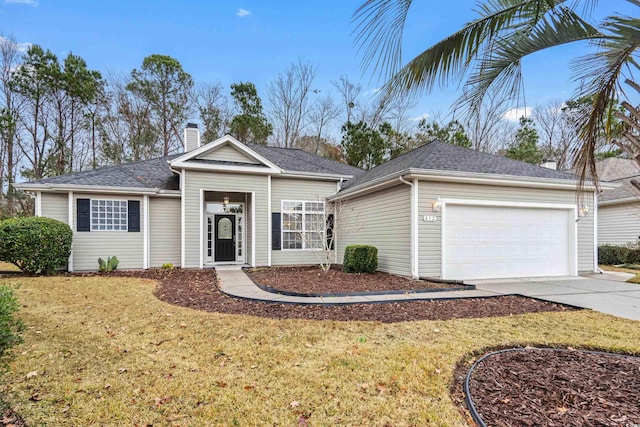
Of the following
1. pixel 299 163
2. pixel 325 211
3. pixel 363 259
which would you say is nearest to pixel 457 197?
pixel 363 259

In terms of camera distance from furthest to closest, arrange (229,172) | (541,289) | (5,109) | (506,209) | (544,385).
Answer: (5,109), (229,172), (506,209), (541,289), (544,385)

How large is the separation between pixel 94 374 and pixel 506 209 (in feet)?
30.7

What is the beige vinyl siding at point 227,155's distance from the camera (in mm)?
11094

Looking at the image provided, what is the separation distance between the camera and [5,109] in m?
18.1

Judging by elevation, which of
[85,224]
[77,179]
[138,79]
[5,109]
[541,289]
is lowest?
[541,289]

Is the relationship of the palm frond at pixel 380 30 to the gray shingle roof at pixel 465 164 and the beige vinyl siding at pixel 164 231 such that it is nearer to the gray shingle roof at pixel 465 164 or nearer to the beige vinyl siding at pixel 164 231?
the gray shingle roof at pixel 465 164

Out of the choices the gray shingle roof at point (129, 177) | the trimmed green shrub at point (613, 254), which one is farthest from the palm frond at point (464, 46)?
the trimmed green shrub at point (613, 254)

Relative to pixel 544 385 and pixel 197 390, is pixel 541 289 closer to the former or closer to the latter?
pixel 544 385

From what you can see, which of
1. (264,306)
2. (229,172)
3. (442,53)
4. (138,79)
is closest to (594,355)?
(442,53)

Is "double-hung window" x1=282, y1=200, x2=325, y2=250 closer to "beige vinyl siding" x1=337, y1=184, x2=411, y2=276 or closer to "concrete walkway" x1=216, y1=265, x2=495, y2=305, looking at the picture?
"beige vinyl siding" x1=337, y1=184, x2=411, y2=276

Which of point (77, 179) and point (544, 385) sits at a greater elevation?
point (77, 179)

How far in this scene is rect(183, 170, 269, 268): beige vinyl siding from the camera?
35.1 feet

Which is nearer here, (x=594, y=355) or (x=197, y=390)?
(x=197, y=390)

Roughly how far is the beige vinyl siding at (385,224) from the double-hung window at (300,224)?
37.3 inches
